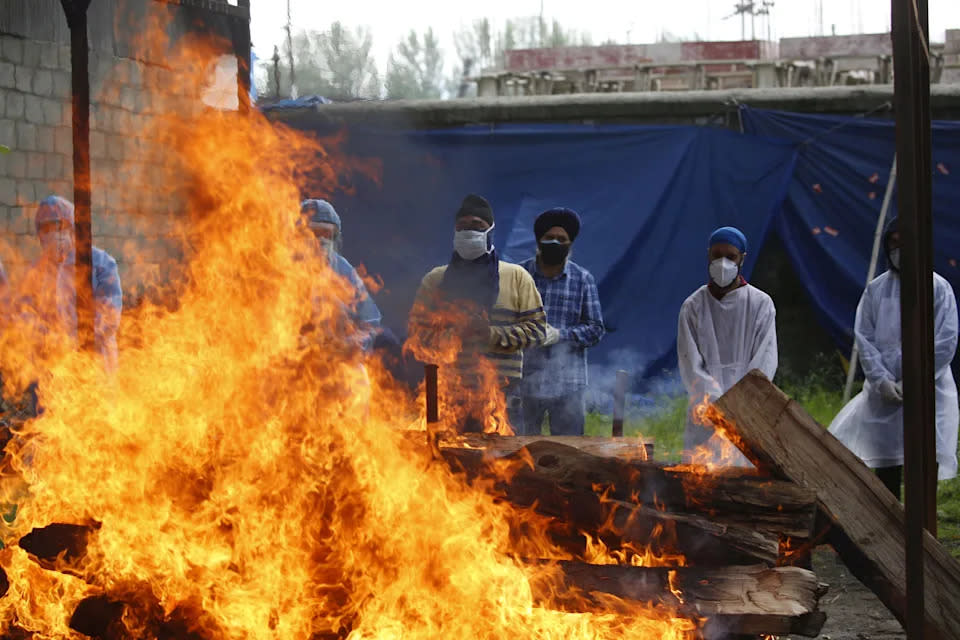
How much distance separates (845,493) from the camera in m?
3.38

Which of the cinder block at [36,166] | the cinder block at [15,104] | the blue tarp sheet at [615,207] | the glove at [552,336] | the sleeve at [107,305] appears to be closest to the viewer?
the glove at [552,336]

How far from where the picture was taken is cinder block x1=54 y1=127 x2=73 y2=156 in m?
8.46

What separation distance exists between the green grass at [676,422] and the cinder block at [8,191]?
5.29 metres

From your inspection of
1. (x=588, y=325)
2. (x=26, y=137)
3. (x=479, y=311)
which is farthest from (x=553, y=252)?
(x=26, y=137)

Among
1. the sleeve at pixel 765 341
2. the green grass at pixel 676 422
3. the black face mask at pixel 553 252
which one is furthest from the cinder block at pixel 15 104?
the sleeve at pixel 765 341

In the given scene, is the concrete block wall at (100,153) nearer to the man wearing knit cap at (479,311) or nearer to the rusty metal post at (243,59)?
the rusty metal post at (243,59)

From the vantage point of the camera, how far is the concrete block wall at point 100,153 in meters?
8.09

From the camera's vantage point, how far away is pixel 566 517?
327cm

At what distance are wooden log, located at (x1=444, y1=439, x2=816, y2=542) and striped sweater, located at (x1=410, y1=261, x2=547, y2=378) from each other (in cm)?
199

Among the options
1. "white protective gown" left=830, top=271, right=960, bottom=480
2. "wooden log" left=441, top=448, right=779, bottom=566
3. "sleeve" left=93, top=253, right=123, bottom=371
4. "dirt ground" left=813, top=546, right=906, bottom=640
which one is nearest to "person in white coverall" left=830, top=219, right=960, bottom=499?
"white protective gown" left=830, top=271, right=960, bottom=480

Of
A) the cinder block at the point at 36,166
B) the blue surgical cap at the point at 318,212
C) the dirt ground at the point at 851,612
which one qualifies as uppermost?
the cinder block at the point at 36,166

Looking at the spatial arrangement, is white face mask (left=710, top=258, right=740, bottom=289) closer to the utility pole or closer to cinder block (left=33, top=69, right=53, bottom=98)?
the utility pole

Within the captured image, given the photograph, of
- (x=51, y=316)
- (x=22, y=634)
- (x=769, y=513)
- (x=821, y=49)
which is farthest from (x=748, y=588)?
(x=821, y=49)

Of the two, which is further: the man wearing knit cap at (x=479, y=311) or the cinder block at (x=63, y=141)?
the cinder block at (x=63, y=141)
